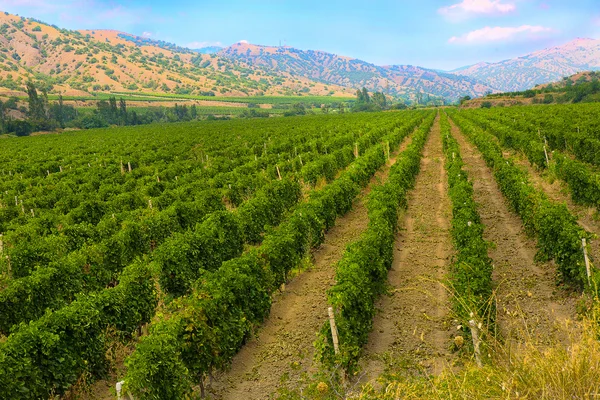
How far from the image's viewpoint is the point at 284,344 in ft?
31.5

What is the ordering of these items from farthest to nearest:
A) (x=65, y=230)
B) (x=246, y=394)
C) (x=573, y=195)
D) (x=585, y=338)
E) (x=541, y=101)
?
Result: (x=541, y=101)
(x=573, y=195)
(x=65, y=230)
(x=246, y=394)
(x=585, y=338)

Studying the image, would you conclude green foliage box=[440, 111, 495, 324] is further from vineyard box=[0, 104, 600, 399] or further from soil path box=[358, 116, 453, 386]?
soil path box=[358, 116, 453, 386]

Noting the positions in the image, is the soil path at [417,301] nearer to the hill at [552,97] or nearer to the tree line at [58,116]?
the hill at [552,97]

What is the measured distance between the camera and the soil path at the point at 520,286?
8.53 meters

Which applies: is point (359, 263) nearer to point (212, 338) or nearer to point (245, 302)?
point (245, 302)

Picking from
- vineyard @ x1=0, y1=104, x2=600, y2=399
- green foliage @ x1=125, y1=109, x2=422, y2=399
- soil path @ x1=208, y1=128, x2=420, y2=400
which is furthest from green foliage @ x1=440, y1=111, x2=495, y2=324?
green foliage @ x1=125, y1=109, x2=422, y2=399

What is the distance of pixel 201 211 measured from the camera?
17.4 m

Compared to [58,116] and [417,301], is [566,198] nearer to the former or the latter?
[417,301]

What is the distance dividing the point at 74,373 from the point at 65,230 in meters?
8.18

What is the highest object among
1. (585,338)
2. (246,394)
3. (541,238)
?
(585,338)

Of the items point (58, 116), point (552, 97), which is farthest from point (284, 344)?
point (58, 116)

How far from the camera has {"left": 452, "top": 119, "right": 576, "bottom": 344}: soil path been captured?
336 inches

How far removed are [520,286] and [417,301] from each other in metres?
2.68

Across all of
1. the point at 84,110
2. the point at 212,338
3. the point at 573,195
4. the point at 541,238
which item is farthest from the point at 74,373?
the point at 84,110
